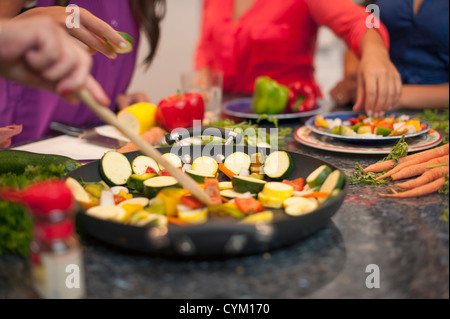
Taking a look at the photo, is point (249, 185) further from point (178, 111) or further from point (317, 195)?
point (178, 111)

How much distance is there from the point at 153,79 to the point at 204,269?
426 centimetres

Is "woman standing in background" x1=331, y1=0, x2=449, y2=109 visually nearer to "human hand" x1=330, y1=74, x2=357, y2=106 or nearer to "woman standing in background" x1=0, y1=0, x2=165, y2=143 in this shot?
"human hand" x1=330, y1=74, x2=357, y2=106

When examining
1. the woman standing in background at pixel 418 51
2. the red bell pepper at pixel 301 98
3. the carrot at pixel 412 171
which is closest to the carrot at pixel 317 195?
the carrot at pixel 412 171

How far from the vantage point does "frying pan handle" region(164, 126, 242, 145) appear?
150 cm

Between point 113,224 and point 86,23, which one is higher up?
point 86,23

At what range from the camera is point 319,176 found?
108cm

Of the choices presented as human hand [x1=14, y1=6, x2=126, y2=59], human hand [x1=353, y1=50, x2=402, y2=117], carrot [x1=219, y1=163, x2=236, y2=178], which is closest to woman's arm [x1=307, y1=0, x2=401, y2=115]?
human hand [x1=353, y1=50, x2=402, y2=117]

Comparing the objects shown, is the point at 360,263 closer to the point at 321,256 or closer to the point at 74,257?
the point at 321,256

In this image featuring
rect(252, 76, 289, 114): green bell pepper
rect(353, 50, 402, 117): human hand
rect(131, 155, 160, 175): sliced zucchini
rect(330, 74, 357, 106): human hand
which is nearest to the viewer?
rect(131, 155, 160, 175): sliced zucchini

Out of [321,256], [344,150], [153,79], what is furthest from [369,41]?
[153,79]

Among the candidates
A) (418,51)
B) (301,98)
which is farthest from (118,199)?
(418,51)

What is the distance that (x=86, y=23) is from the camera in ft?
4.24

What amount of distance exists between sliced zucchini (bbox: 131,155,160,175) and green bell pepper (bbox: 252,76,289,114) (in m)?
1.02

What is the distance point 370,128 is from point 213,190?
0.87 meters
